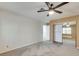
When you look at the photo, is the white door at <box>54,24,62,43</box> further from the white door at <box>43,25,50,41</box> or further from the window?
the window

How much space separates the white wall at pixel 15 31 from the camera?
4.61 m

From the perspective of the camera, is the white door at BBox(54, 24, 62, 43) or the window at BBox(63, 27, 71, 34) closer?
the white door at BBox(54, 24, 62, 43)

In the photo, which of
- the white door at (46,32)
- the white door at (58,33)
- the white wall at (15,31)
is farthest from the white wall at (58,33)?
the white wall at (15,31)

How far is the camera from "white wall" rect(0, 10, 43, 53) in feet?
15.1

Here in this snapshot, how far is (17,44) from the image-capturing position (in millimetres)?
5660

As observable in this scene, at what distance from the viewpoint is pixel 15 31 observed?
5426mm

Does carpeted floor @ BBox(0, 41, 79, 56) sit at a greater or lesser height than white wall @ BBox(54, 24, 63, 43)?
lesser

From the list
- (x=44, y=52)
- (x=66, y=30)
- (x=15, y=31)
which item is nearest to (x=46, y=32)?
(x=66, y=30)

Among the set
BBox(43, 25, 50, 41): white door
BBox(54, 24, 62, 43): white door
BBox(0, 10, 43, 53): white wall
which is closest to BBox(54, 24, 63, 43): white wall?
BBox(54, 24, 62, 43): white door

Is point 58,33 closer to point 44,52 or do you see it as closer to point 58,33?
point 58,33

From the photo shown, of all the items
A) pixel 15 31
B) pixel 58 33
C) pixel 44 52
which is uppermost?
pixel 15 31

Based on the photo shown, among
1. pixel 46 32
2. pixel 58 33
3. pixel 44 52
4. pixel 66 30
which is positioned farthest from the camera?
pixel 66 30

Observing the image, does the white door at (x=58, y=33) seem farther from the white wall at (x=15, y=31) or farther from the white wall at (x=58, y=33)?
the white wall at (x=15, y=31)

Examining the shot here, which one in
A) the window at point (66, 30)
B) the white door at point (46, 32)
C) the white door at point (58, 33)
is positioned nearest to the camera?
the white door at point (58, 33)
